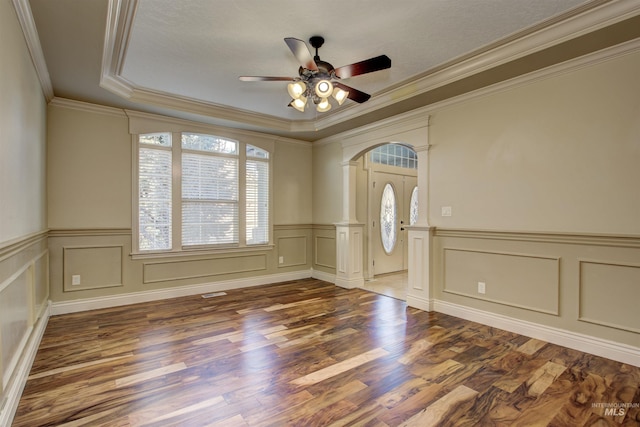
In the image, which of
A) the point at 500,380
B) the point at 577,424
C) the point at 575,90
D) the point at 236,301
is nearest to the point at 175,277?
the point at 236,301

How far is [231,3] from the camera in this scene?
2.33m

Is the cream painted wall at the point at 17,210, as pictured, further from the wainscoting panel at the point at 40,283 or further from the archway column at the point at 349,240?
the archway column at the point at 349,240

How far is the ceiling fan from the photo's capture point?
2.45m

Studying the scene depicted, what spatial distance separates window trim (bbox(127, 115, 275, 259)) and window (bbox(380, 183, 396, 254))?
2.06m

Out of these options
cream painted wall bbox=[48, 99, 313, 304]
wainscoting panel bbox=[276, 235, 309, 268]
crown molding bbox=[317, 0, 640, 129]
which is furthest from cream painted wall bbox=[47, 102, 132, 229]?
crown molding bbox=[317, 0, 640, 129]

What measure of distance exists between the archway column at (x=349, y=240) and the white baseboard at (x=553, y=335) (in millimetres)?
1619

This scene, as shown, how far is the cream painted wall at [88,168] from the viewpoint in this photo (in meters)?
3.84

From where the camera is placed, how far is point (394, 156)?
6.34 metres

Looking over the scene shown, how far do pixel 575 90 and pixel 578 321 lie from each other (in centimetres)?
200

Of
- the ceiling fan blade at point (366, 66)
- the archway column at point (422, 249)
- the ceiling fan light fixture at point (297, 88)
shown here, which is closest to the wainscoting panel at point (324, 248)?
the archway column at point (422, 249)

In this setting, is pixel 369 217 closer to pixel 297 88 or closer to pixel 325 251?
pixel 325 251

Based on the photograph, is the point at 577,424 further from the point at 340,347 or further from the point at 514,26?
the point at 514,26

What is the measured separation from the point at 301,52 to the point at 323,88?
0.40 metres

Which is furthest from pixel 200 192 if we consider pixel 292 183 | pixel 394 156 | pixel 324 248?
pixel 394 156
